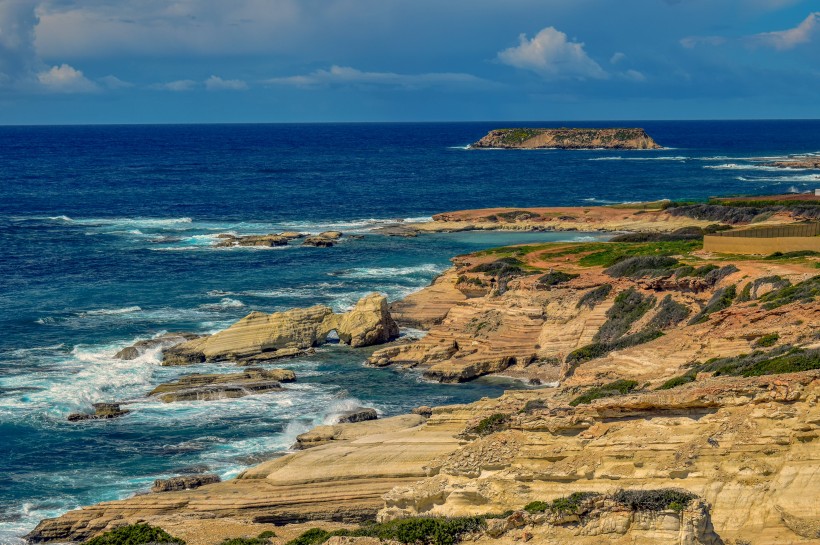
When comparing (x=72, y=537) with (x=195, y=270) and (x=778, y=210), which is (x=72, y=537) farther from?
(x=778, y=210)

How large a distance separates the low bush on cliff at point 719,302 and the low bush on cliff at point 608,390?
11638mm

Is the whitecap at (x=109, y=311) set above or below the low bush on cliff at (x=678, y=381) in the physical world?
below

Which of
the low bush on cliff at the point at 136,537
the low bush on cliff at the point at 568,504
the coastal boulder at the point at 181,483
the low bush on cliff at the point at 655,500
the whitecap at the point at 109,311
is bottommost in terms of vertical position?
the coastal boulder at the point at 181,483

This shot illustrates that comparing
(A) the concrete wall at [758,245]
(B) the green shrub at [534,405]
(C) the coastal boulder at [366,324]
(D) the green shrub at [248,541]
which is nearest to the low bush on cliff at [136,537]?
(D) the green shrub at [248,541]

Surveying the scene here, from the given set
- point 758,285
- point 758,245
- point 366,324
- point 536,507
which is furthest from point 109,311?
point 536,507

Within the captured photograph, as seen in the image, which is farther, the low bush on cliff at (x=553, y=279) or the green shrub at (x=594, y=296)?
the low bush on cliff at (x=553, y=279)

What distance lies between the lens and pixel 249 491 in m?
32.4

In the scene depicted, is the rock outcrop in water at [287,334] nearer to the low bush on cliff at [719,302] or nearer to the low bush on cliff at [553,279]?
the low bush on cliff at [553,279]

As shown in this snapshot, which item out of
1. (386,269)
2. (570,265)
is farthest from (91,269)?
(570,265)

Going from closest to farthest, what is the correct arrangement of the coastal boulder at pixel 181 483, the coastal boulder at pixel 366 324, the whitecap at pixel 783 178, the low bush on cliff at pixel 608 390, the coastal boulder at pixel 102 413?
the low bush on cliff at pixel 608 390 < the coastal boulder at pixel 181 483 < the coastal boulder at pixel 102 413 < the coastal boulder at pixel 366 324 < the whitecap at pixel 783 178

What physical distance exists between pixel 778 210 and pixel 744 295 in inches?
2002

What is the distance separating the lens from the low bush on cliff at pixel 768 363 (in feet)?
98.0

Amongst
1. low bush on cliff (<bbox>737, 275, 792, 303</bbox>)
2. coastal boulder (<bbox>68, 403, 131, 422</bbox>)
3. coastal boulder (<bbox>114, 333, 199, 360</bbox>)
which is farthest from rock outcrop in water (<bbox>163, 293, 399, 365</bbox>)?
low bush on cliff (<bbox>737, 275, 792, 303</bbox>)

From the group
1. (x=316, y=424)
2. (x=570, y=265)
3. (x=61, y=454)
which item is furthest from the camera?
(x=570, y=265)
